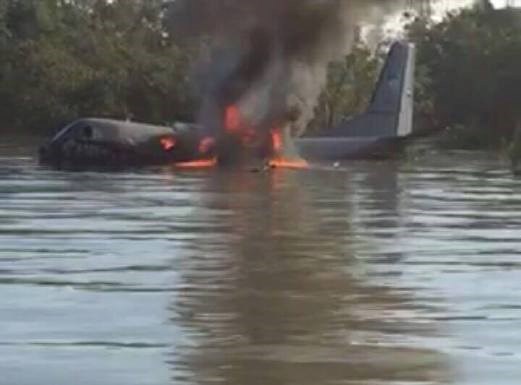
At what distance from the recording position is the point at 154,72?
83062 millimetres

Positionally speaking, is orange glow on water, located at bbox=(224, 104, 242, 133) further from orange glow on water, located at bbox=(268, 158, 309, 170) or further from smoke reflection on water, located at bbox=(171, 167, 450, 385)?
smoke reflection on water, located at bbox=(171, 167, 450, 385)

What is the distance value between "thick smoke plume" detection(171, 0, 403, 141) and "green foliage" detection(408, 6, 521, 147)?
135 feet

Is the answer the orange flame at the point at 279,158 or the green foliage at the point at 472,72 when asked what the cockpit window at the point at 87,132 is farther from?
the green foliage at the point at 472,72

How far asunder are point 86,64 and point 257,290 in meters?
73.8

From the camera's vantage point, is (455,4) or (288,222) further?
(455,4)

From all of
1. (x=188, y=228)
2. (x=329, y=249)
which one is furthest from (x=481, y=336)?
(x=188, y=228)

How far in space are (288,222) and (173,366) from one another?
1415 cm

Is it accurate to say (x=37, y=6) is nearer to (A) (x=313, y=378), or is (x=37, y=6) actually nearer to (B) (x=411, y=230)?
(B) (x=411, y=230)

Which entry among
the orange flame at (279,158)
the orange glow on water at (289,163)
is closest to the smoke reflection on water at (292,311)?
the orange flame at (279,158)

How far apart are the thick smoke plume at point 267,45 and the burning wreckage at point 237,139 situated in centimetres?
24

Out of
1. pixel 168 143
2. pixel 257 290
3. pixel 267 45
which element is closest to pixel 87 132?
pixel 168 143

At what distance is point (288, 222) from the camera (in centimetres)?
2691

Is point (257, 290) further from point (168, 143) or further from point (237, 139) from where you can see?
point (168, 143)

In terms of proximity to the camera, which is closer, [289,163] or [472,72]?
[289,163]
